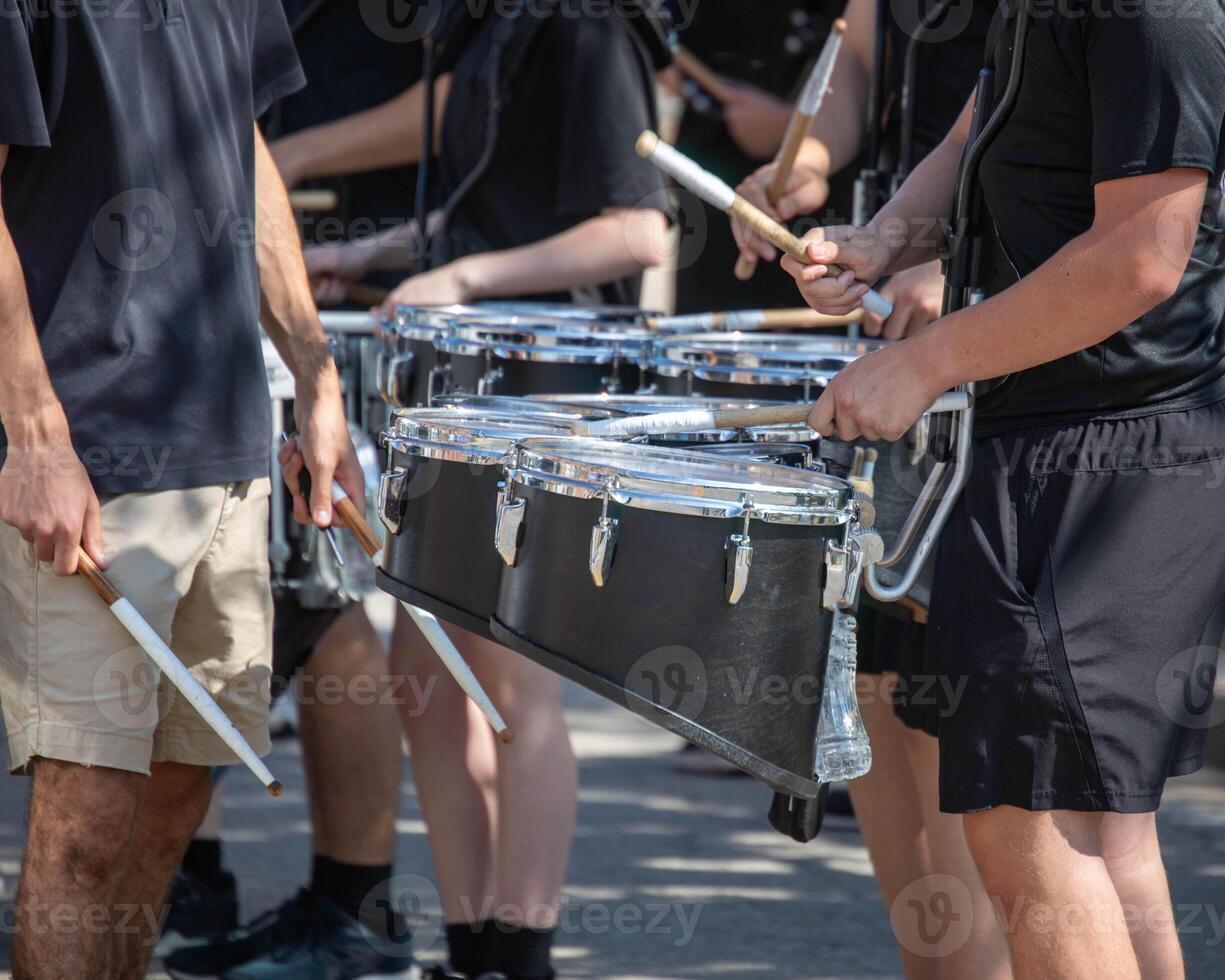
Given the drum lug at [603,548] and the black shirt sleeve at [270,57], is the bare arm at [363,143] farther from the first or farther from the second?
the drum lug at [603,548]

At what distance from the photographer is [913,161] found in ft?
9.31

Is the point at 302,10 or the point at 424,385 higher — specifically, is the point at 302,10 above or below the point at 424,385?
above

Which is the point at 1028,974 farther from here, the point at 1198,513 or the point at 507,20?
the point at 507,20

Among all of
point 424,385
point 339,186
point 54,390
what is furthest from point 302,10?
point 54,390

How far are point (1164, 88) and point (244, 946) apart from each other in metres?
2.25

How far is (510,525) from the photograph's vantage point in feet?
6.38

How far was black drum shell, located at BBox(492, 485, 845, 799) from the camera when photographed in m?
1.84

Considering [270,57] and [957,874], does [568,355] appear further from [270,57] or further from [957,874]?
[957,874]

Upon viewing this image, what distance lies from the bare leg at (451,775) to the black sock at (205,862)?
586 mm

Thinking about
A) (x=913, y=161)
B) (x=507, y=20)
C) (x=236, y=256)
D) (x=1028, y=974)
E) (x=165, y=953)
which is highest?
(x=507, y=20)

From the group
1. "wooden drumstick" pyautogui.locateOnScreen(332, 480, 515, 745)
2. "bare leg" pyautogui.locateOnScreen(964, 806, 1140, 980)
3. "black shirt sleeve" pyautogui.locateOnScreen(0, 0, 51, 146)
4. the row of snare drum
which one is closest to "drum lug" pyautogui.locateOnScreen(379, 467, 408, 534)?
"wooden drumstick" pyautogui.locateOnScreen(332, 480, 515, 745)

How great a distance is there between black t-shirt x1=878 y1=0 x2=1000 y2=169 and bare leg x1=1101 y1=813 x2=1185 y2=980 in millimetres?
1293

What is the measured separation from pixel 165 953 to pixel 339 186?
1776 millimetres

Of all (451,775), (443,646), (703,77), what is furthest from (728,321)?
(703,77)
